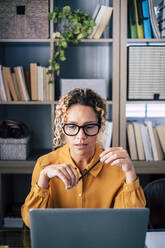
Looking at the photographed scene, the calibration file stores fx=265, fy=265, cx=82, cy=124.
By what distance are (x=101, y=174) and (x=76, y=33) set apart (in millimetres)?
1298

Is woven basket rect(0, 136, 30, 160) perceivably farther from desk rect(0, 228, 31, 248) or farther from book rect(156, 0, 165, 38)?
book rect(156, 0, 165, 38)

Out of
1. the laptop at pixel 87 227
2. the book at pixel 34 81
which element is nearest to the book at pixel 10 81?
the book at pixel 34 81

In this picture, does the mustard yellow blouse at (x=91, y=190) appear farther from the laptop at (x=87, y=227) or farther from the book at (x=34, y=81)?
the book at (x=34, y=81)

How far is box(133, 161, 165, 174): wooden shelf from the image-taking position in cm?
227

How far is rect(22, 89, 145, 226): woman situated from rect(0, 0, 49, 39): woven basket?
3.43 feet

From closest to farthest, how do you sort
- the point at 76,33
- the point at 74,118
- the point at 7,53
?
the point at 74,118 < the point at 76,33 < the point at 7,53

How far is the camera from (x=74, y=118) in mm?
1298

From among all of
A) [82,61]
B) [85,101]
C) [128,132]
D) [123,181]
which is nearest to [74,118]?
[85,101]

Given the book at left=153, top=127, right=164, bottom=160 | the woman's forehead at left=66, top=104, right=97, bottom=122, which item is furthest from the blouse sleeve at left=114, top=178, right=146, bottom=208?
the book at left=153, top=127, right=164, bottom=160

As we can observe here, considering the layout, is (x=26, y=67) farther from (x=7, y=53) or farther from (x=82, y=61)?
(x=82, y=61)

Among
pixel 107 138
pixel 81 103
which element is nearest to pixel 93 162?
pixel 81 103

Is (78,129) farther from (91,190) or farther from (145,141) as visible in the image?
(145,141)

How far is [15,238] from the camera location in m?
1.08

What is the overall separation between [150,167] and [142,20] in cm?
123
